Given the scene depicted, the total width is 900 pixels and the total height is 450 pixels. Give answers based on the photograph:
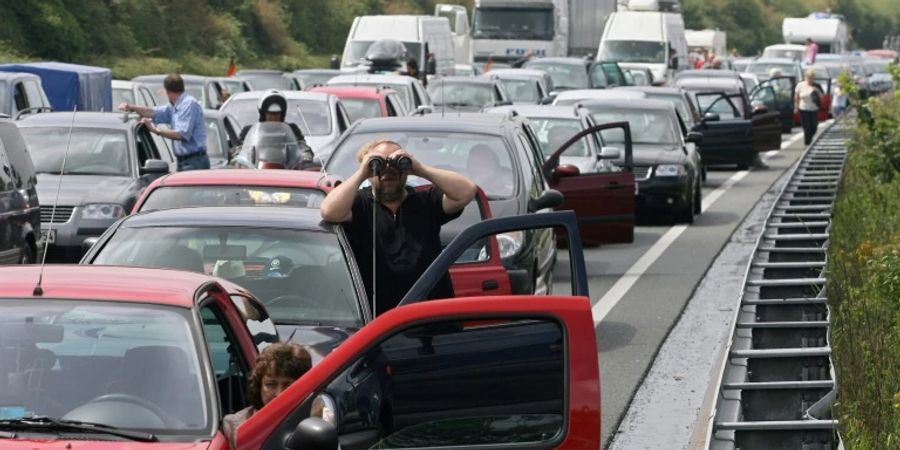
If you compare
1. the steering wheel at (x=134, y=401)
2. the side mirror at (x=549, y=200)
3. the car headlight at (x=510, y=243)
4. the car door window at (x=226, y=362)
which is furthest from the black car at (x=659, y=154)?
the steering wheel at (x=134, y=401)

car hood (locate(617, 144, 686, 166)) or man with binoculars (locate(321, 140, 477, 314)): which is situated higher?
man with binoculars (locate(321, 140, 477, 314))

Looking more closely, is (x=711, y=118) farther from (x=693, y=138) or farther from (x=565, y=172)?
(x=565, y=172)

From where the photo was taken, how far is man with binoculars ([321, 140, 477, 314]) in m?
9.55

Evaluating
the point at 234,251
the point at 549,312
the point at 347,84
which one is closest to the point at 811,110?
the point at 347,84

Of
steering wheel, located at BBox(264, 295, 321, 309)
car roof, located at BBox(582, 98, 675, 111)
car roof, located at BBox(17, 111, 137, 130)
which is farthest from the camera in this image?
car roof, located at BBox(582, 98, 675, 111)

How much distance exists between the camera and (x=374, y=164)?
9.34 meters

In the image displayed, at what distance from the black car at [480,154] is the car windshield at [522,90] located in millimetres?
24550

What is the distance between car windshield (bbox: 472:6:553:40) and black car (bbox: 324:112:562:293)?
40.1 meters

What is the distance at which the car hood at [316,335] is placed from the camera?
28.9ft

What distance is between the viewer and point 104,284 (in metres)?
6.81

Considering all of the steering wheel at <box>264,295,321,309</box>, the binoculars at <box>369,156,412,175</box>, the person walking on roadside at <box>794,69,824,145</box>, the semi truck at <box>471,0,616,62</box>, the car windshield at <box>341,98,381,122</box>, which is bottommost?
the semi truck at <box>471,0,616,62</box>

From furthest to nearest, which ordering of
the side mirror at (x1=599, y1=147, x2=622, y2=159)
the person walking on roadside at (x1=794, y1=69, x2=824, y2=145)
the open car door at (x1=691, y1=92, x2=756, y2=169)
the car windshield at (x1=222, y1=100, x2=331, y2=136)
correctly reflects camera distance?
the person walking on roadside at (x1=794, y1=69, x2=824, y2=145) < the open car door at (x1=691, y1=92, x2=756, y2=169) < the car windshield at (x1=222, y1=100, x2=331, y2=136) < the side mirror at (x1=599, y1=147, x2=622, y2=159)

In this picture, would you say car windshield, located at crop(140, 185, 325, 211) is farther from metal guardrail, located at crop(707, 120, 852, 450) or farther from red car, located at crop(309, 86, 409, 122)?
red car, located at crop(309, 86, 409, 122)

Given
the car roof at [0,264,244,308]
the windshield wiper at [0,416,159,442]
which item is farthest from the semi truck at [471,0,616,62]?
the windshield wiper at [0,416,159,442]
